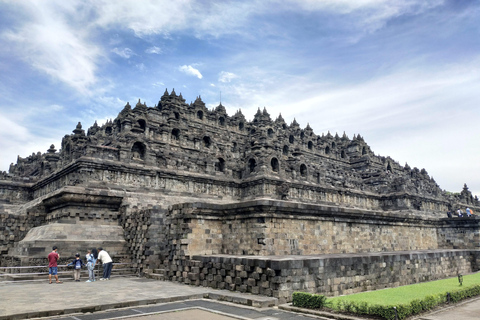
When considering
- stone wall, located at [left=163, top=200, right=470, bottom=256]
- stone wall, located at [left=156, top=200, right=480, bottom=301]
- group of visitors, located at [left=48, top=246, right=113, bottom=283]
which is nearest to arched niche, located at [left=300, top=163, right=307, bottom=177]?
stone wall, located at [left=156, top=200, right=480, bottom=301]

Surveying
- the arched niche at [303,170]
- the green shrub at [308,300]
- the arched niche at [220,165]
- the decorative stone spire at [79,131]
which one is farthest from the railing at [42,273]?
the arched niche at [303,170]

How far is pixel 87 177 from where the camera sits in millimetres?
22469

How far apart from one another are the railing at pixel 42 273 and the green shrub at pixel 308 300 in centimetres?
987

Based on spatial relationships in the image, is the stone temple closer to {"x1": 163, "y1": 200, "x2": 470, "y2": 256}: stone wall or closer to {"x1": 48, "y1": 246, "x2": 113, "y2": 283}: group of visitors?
{"x1": 163, "y1": 200, "x2": 470, "y2": 256}: stone wall

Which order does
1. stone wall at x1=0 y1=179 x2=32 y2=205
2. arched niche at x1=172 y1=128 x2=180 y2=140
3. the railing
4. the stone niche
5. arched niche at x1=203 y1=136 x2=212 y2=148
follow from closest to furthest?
the railing < the stone niche < stone wall at x1=0 y1=179 x2=32 y2=205 < arched niche at x1=172 y1=128 x2=180 y2=140 < arched niche at x1=203 y1=136 x2=212 y2=148

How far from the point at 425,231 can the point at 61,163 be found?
2647 cm

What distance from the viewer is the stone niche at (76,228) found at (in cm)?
1644

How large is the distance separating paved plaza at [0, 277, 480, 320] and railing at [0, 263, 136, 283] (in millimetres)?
2426

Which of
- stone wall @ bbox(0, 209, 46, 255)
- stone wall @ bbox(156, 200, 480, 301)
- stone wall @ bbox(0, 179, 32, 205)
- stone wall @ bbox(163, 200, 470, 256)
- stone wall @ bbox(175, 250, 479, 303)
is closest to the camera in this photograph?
stone wall @ bbox(175, 250, 479, 303)

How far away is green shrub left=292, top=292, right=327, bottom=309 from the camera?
8.94 meters

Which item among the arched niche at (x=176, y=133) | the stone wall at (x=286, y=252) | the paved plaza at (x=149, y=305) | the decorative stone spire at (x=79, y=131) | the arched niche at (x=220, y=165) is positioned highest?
the arched niche at (x=176, y=133)

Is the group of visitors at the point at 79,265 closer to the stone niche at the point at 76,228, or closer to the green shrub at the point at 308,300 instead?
the stone niche at the point at 76,228

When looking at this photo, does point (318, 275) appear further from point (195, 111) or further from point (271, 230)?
point (195, 111)

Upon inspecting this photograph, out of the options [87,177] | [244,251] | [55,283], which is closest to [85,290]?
[55,283]
